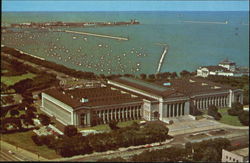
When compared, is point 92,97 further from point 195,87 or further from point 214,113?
point 195,87

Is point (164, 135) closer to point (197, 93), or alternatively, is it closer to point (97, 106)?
point (97, 106)

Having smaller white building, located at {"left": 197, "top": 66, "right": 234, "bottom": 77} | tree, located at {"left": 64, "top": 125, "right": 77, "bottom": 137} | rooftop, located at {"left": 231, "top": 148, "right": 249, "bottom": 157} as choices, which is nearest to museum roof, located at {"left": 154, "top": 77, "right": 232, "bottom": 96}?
smaller white building, located at {"left": 197, "top": 66, "right": 234, "bottom": 77}

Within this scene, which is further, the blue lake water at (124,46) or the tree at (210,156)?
the blue lake water at (124,46)

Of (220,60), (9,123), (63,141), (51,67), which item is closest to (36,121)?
(9,123)

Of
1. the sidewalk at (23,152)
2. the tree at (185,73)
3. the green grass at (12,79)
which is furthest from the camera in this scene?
the tree at (185,73)

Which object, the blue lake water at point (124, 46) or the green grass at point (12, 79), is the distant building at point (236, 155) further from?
the green grass at point (12, 79)

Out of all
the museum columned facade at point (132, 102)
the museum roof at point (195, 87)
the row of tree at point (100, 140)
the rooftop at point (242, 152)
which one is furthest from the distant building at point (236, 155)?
the museum roof at point (195, 87)

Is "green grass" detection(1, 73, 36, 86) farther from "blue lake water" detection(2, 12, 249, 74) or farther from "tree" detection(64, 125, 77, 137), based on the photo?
"tree" detection(64, 125, 77, 137)

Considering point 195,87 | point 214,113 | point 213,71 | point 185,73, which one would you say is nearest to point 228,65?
point 213,71
